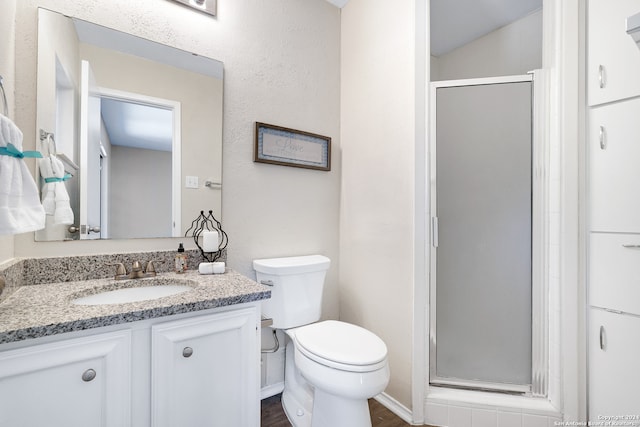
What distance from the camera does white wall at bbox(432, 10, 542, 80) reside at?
6.42ft

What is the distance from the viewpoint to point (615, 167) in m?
1.23

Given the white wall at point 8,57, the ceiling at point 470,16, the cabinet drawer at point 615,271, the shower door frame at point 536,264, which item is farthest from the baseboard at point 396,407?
the ceiling at point 470,16

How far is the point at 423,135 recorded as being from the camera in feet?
5.00

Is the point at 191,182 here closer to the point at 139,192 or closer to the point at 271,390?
the point at 139,192

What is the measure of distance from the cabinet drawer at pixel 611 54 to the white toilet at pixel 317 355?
1.49 m

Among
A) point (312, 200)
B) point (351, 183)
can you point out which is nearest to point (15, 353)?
point (312, 200)

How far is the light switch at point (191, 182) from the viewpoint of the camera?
4.82 ft

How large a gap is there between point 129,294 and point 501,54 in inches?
110

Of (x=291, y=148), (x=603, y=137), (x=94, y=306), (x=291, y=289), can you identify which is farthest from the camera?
(x=291, y=148)

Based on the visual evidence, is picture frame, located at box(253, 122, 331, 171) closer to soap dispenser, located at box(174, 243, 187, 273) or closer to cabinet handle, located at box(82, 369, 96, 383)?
soap dispenser, located at box(174, 243, 187, 273)

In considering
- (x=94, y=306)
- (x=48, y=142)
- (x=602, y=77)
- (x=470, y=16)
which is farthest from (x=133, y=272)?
(x=470, y=16)

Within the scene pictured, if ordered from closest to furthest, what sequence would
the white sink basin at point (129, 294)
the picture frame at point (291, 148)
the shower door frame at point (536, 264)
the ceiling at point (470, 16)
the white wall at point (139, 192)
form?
the white sink basin at point (129, 294) → the white wall at point (139, 192) → the shower door frame at point (536, 264) → the picture frame at point (291, 148) → the ceiling at point (470, 16)

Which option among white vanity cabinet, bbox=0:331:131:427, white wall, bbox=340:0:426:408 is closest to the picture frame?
white wall, bbox=340:0:426:408

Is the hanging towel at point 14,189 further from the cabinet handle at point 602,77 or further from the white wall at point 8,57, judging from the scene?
the cabinet handle at point 602,77
